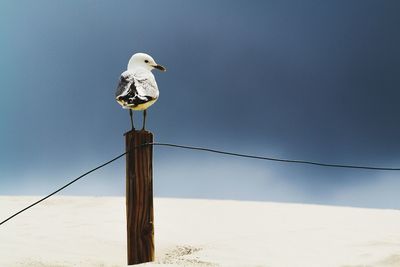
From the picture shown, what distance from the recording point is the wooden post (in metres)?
4.09

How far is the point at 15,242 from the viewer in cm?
630

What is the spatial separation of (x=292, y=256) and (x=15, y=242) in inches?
142

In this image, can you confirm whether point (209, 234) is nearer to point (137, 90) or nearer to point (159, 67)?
point (159, 67)

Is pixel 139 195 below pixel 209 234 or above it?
below

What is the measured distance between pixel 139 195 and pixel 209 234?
142 inches

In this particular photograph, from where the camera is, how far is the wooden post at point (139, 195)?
4.09 meters

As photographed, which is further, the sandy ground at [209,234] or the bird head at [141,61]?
the sandy ground at [209,234]

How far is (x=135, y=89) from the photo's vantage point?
161 inches

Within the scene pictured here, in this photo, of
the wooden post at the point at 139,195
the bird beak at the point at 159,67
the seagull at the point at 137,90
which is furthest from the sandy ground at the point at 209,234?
the bird beak at the point at 159,67

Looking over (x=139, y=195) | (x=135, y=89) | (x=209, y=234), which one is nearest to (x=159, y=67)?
(x=135, y=89)

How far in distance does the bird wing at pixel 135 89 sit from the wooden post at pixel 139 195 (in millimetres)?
275

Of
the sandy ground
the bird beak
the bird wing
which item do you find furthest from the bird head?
the sandy ground

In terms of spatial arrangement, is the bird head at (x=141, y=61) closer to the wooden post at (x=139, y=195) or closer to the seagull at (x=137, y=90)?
the seagull at (x=137, y=90)

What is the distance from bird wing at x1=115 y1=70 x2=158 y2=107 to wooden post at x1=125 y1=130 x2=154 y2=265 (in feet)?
0.90
